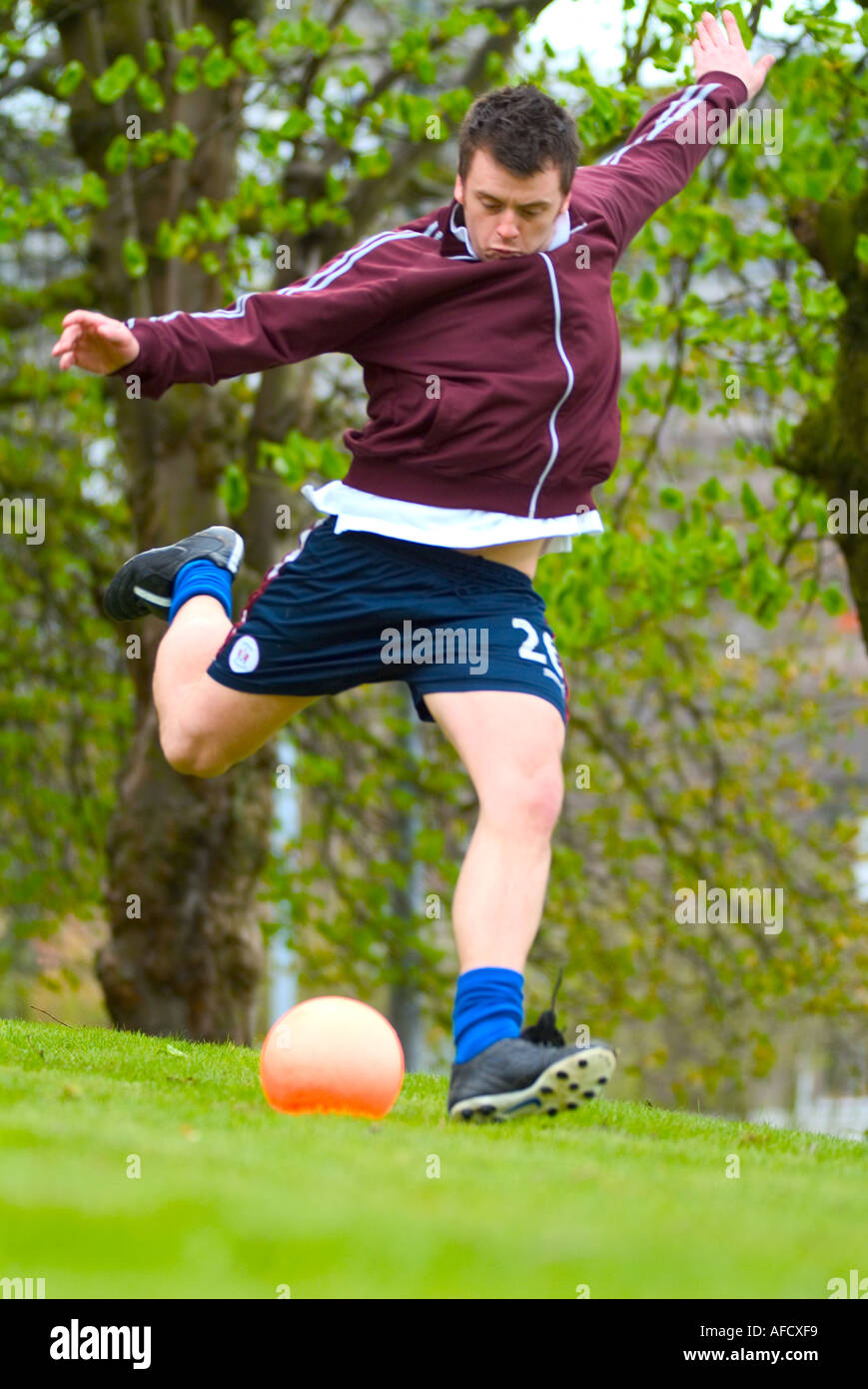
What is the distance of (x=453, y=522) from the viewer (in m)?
4.23

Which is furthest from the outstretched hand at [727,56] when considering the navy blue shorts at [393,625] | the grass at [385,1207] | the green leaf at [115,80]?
the green leaf at [115,80]

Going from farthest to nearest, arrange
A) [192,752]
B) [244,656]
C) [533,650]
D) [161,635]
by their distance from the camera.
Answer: [161,635] < [192,752] < [244,656] < [533,650]

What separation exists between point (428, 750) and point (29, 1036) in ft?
21.8

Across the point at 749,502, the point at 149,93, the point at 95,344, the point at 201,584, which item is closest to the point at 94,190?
the point at 149,93

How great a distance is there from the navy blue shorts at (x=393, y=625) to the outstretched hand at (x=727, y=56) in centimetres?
180

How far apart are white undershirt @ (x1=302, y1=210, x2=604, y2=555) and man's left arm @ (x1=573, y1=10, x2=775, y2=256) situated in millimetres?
291

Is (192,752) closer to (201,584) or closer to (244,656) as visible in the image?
(244,656)

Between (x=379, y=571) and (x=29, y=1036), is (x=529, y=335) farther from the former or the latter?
(x=29, y=1036)

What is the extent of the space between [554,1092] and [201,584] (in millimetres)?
2169

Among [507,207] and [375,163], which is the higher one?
[375,163]

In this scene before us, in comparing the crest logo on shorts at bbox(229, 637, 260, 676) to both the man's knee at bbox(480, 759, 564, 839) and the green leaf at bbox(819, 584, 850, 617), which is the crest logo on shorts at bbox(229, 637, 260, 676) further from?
the green leaf at bbox(819, 584, 850, 617)

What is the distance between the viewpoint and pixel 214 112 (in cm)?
977

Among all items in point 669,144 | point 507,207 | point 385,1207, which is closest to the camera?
point 385,1207
